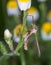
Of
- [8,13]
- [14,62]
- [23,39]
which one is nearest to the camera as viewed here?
[23,39]

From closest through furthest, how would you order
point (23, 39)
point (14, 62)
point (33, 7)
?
point (23, 39) < point (14, 62) < point (33, 7)

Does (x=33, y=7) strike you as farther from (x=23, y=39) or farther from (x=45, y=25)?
(x=23, y=39)

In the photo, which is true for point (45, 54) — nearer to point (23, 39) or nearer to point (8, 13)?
point (8, 13)

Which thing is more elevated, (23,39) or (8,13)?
(23,39)

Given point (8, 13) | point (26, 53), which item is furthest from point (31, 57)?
point (8, 13)

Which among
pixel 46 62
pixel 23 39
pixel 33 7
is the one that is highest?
pixel 23 39

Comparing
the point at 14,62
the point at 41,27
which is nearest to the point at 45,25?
the point at 41,27

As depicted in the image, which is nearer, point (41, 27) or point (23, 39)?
point (23, 39)

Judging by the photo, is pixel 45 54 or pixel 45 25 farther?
pixel 45 25

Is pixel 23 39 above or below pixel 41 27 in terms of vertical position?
above
